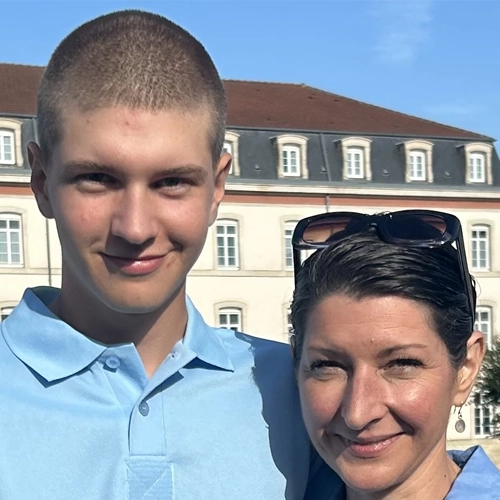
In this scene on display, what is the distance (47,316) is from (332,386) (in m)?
0.81

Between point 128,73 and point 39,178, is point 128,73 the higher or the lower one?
the higher one

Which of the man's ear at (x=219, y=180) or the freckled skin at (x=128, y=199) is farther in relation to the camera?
the man's ear at (x=219, y=180)

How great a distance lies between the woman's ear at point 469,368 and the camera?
238cm

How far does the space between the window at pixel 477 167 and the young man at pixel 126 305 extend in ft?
90.2

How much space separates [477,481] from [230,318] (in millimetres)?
24035

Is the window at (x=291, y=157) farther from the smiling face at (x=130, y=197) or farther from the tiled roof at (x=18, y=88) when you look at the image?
the smiling face at (x=130, y=197)

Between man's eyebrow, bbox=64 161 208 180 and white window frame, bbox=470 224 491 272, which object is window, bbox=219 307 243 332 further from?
man's eyebrow, bbox=64 161 208 180

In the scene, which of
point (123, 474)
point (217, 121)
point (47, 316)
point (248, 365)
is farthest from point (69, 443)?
point (217, 121)

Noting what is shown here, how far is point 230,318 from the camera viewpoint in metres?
26.2

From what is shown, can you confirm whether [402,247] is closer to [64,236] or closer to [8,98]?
[64,236]

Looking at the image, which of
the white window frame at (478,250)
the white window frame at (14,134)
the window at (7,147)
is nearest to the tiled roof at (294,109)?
the white window frame at (14,134)

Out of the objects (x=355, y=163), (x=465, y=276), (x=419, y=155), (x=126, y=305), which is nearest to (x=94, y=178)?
(x=126, y=305)

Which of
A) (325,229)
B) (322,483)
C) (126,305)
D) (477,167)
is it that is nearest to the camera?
(126,305)

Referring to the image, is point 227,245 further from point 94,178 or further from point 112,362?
point 94,178
